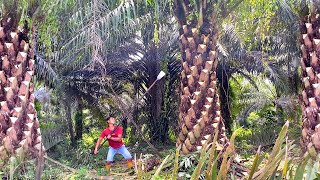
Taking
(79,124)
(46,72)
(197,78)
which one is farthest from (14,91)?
(79,124)

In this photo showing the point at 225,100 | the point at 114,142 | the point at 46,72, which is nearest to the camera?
the point at 114,142

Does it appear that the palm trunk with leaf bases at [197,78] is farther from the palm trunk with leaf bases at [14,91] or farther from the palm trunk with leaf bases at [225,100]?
the palm trunk with leaf bases at [225,100]

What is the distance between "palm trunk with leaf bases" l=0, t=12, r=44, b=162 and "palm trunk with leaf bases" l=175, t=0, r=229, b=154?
2.25 meters

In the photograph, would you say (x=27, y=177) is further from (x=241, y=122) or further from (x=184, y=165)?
(x=241, y=122)

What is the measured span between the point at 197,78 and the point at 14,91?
2669 millimetres

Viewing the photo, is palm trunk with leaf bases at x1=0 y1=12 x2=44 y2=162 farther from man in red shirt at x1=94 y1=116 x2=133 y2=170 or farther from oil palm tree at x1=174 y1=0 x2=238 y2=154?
oil palm tree at x1=174 y1=0 x2=238 y2=154

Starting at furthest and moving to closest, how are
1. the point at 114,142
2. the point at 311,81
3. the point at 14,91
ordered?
the point at 114,142 → the point at 311,81 → the point at 14,91

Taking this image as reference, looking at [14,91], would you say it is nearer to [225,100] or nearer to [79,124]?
[79,124]

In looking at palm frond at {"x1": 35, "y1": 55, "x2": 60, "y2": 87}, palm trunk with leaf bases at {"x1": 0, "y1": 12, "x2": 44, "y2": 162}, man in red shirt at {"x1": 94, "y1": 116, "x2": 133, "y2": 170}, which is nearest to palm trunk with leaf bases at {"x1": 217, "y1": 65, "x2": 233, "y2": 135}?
palm frond at {"x1": 35, "y1": 55, "x2": 60, "y2": 87}

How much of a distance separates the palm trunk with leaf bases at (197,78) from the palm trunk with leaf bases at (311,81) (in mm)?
1314

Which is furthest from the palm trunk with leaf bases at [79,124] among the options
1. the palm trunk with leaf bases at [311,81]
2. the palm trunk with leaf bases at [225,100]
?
the palm trunk with leaf bases at [311,81]

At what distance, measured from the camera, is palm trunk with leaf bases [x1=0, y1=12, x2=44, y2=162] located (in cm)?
604

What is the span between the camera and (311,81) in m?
6.79

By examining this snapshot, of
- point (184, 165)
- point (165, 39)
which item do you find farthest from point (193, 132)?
point (165, 39)
